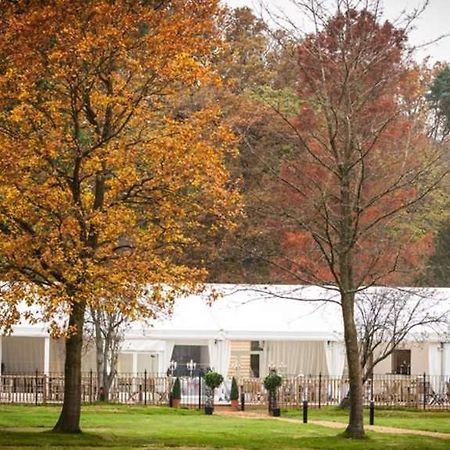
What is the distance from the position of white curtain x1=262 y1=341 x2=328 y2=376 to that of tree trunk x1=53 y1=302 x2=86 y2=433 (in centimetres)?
1803

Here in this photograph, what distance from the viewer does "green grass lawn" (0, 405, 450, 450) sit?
23.7 m

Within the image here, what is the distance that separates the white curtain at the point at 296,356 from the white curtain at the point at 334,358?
1.26m

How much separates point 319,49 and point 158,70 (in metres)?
4.11

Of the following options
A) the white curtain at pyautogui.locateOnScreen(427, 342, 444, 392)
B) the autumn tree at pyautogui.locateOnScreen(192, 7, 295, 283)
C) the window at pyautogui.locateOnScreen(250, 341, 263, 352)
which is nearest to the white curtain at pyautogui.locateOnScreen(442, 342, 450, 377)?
the white curtain at pyautogui.locateOnScreen(427, 342, 444, 392)

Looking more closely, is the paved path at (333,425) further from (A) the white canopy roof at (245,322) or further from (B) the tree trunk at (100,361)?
(A) the white canopy roof at (245,322)

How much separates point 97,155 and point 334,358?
19.1 m

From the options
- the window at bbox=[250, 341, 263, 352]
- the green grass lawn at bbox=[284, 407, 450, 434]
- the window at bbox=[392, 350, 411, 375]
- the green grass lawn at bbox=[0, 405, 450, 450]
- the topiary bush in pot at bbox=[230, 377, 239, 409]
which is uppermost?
A: the window at bbox=[250, 341, 263, 352]

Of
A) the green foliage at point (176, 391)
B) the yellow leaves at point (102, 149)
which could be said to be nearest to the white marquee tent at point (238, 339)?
the green foliage at point (176, 391)

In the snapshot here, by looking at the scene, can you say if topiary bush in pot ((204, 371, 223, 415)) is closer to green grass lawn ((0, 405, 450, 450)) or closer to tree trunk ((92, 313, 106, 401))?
green grass lawn ((0, 405, 450, 450))

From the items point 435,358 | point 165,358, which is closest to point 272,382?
point 165,358

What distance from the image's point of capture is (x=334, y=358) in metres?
42.2

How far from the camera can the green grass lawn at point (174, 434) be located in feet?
77.6

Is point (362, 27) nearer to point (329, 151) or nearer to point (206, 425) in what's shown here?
point (329, 151)

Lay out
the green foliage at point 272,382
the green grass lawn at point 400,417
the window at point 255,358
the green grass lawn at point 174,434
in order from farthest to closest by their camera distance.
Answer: the window at point 255,358 < the green foliage at point 272,382 < the green grass lawn at point 400,417 < the green grass lawn at point 174,434
